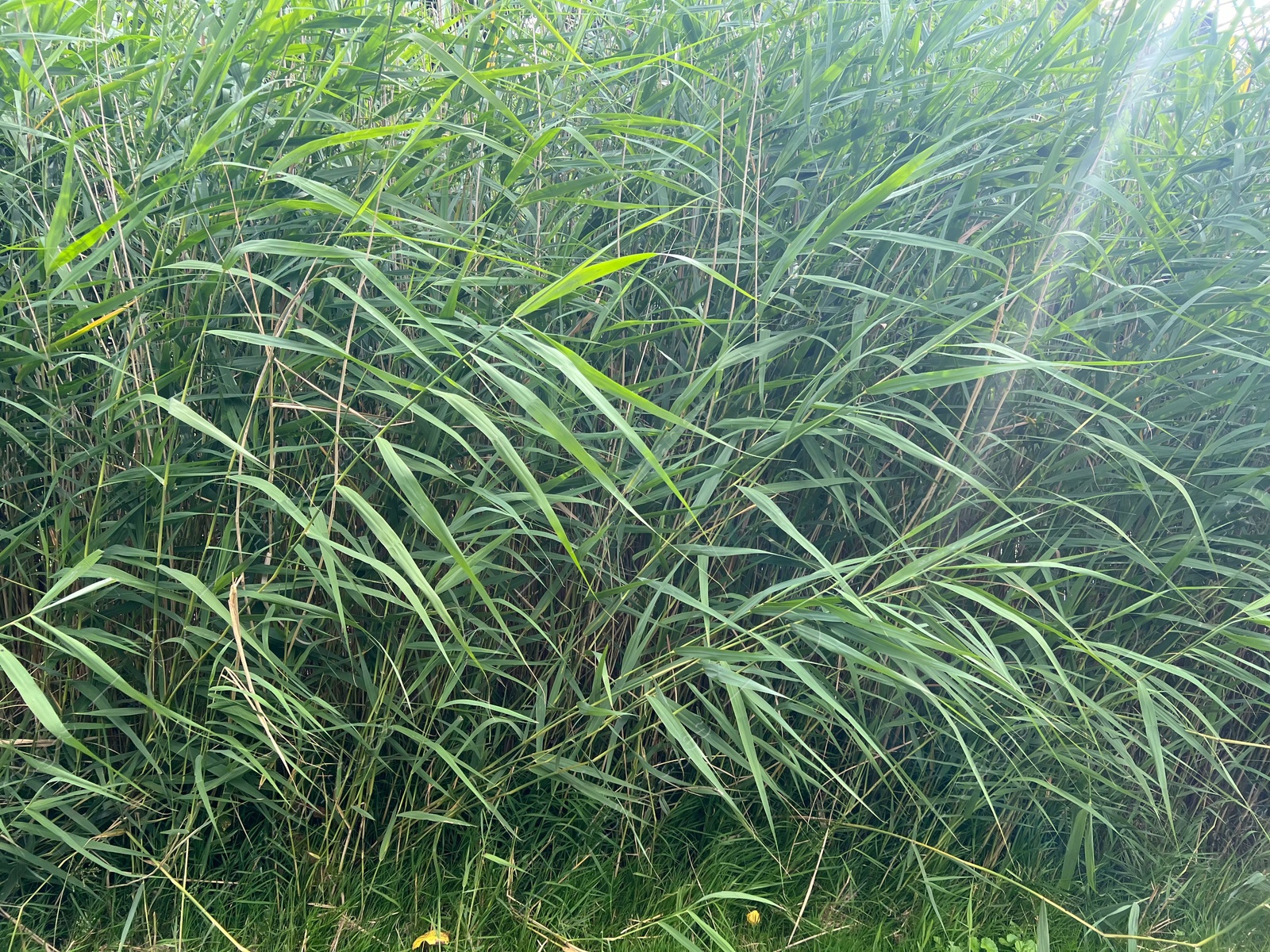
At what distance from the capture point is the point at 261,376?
1350mm

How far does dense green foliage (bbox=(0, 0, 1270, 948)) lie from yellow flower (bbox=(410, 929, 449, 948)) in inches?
6.6

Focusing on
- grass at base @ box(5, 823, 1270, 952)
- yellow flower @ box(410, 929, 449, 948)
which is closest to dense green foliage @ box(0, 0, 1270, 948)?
grass at base @ box(5, 823, 1270, 952)

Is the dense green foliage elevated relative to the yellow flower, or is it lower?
elevated

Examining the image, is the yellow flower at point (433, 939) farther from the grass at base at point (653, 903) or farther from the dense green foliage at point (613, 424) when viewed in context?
the dense green foliage at point (613, 424)

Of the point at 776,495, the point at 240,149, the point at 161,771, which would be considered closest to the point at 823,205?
the point at 776,495

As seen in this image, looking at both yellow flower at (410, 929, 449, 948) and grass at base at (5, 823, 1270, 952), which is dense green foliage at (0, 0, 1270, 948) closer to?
grass at base at (5, 823, 1270, 952)

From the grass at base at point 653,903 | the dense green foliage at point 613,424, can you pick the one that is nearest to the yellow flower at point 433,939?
the grass at base at point 653,903

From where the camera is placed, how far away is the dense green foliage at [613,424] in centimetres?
138

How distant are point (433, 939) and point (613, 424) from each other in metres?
0.95

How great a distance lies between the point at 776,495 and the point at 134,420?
1.18 m

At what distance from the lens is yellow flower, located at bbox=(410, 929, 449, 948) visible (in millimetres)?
1476

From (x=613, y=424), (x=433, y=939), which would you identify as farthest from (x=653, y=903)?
(x=613, y=424)

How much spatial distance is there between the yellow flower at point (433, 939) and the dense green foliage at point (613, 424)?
169 millimetres

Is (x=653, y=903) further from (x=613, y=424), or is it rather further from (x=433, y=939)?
(x=613, y=424)
